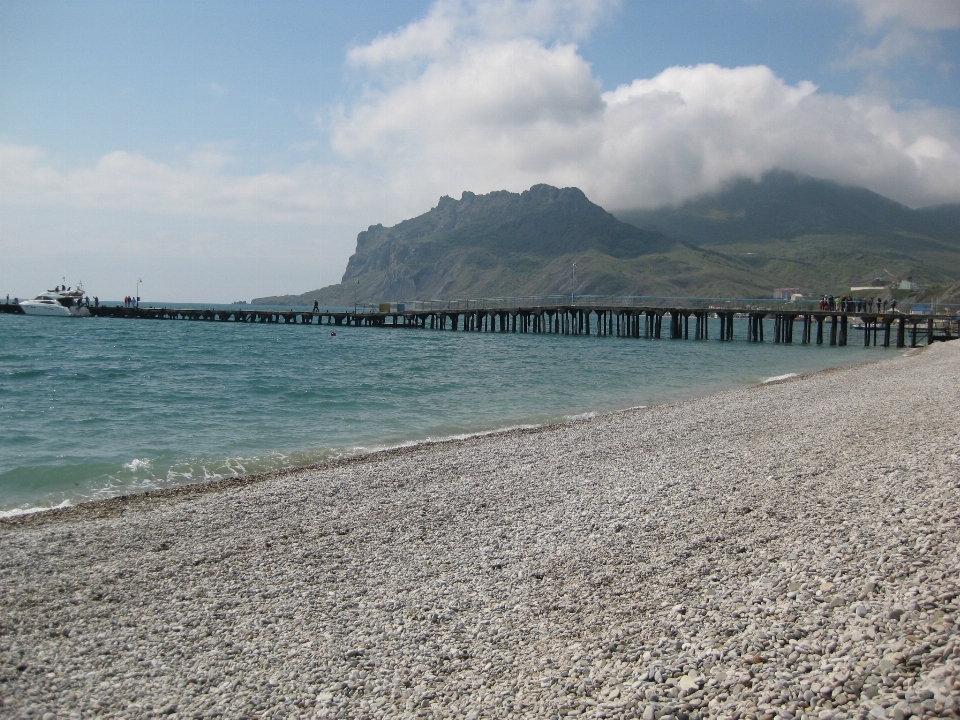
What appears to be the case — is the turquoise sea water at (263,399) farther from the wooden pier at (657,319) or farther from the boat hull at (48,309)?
the boat hull at (48,309)

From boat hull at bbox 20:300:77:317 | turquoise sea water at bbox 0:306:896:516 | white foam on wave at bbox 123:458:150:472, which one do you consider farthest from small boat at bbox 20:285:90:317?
white foam on wave at bbox 123:458:150:472

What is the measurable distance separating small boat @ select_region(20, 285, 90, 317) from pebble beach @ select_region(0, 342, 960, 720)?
87.8 meters

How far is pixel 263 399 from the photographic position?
22703mm

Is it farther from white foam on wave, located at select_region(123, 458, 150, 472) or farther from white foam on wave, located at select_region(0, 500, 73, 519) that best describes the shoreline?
white foam on wave, located at select_region(123, 458, 150, 472)

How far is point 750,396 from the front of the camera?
19422 millimetres

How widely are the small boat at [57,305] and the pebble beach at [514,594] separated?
87.8 metres

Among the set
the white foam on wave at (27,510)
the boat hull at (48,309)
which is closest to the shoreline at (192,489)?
the white foam on wave at (27,510)

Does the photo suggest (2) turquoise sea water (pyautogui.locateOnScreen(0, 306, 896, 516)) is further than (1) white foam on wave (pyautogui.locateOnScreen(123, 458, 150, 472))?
Yes

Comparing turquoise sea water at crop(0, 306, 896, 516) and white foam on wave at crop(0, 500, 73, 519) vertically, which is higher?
turquoise sea water at crop(0, 306, 896, 516)

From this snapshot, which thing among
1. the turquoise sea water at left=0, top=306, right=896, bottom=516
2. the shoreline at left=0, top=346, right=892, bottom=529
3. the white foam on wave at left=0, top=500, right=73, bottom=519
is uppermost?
the turquoise sea water at left=0, top=306, right=896, bottom=516

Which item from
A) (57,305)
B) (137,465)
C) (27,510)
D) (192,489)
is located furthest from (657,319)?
(57,305)

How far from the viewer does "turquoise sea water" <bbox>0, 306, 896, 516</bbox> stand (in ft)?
44.7

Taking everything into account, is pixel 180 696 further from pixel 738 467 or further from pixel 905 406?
pixel 905 406

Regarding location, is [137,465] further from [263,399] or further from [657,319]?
[657,319]
